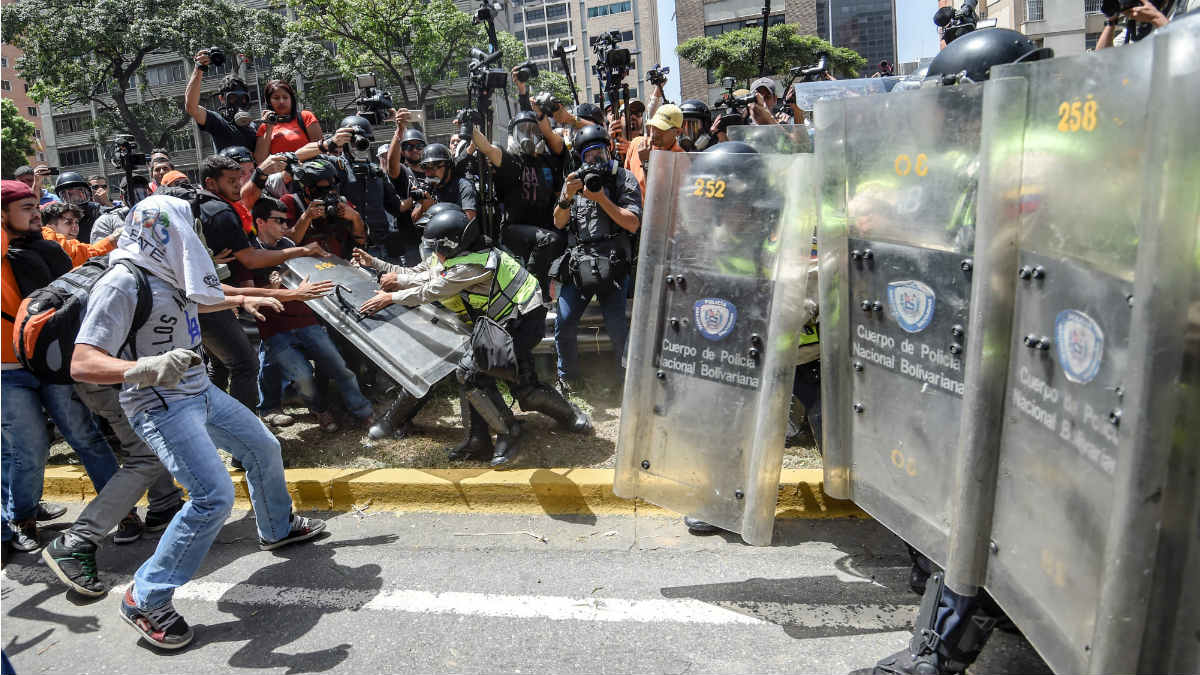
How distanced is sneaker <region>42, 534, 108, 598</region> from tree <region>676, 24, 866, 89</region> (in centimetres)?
4408

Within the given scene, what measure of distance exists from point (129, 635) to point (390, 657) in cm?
136

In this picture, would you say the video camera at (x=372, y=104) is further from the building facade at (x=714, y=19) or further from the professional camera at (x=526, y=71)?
the building facade at (x=714, y=19)

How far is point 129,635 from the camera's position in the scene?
3639 mm

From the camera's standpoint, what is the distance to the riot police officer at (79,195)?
732cm

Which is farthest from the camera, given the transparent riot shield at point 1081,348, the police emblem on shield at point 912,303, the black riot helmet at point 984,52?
the black riot helmet at point 984,52

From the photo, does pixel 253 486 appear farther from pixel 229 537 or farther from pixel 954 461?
pixel 954 461

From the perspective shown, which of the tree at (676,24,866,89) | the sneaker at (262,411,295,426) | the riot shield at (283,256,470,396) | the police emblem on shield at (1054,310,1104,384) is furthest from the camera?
the tree at (676,24,866,89)

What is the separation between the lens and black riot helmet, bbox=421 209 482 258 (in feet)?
16.3

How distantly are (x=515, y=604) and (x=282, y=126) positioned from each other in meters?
5.57

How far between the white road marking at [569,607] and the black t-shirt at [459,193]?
8.97ft

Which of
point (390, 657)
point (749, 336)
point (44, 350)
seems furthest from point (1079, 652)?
point (44, 350)

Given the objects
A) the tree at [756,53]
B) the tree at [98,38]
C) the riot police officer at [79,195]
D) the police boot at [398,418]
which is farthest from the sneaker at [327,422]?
the tree at [756,53]

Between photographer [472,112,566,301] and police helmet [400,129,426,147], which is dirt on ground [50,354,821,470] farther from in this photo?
police helmet [400,129,426,147]

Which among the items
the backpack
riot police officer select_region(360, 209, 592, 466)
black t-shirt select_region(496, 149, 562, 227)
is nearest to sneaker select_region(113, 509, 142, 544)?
the backpack
